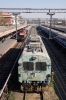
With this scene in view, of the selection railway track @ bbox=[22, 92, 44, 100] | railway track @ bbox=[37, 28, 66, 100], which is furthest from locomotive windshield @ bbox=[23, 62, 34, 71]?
railway track @ bbox=[37, 28, 66, 100]

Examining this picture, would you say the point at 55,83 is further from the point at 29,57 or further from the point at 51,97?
the point at 29,57

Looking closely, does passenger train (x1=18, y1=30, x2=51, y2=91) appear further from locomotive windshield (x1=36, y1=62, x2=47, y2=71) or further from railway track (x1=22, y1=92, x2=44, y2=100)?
railway track (x1=22, y1=92, x2=44, y2=100)

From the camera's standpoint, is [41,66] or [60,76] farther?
[60,76]

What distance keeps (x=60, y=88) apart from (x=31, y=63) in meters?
4.03

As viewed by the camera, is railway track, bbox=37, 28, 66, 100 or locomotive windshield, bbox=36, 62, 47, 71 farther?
railway track, bbox=37, 28, 66, 100

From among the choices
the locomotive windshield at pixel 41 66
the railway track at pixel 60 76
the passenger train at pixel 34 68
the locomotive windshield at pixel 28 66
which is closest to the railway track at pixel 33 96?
the passenger train at pixel 34 68

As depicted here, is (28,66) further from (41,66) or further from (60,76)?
(60,76)

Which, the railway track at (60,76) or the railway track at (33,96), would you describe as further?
the railway track at (60,76)

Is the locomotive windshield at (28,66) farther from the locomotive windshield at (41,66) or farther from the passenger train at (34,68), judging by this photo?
the locomotive windshield at (41,66)

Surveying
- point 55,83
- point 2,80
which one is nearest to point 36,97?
point 55,83

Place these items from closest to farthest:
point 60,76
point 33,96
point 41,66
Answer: point 41,66
point 33,96
point 60,76

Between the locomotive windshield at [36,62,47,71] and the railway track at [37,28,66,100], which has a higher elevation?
the locomotive windshield at [36,62,47,71]

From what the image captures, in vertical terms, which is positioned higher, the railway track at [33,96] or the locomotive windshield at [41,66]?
the locomotive windshield at [41,66]

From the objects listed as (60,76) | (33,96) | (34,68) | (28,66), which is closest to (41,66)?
(34,68)
